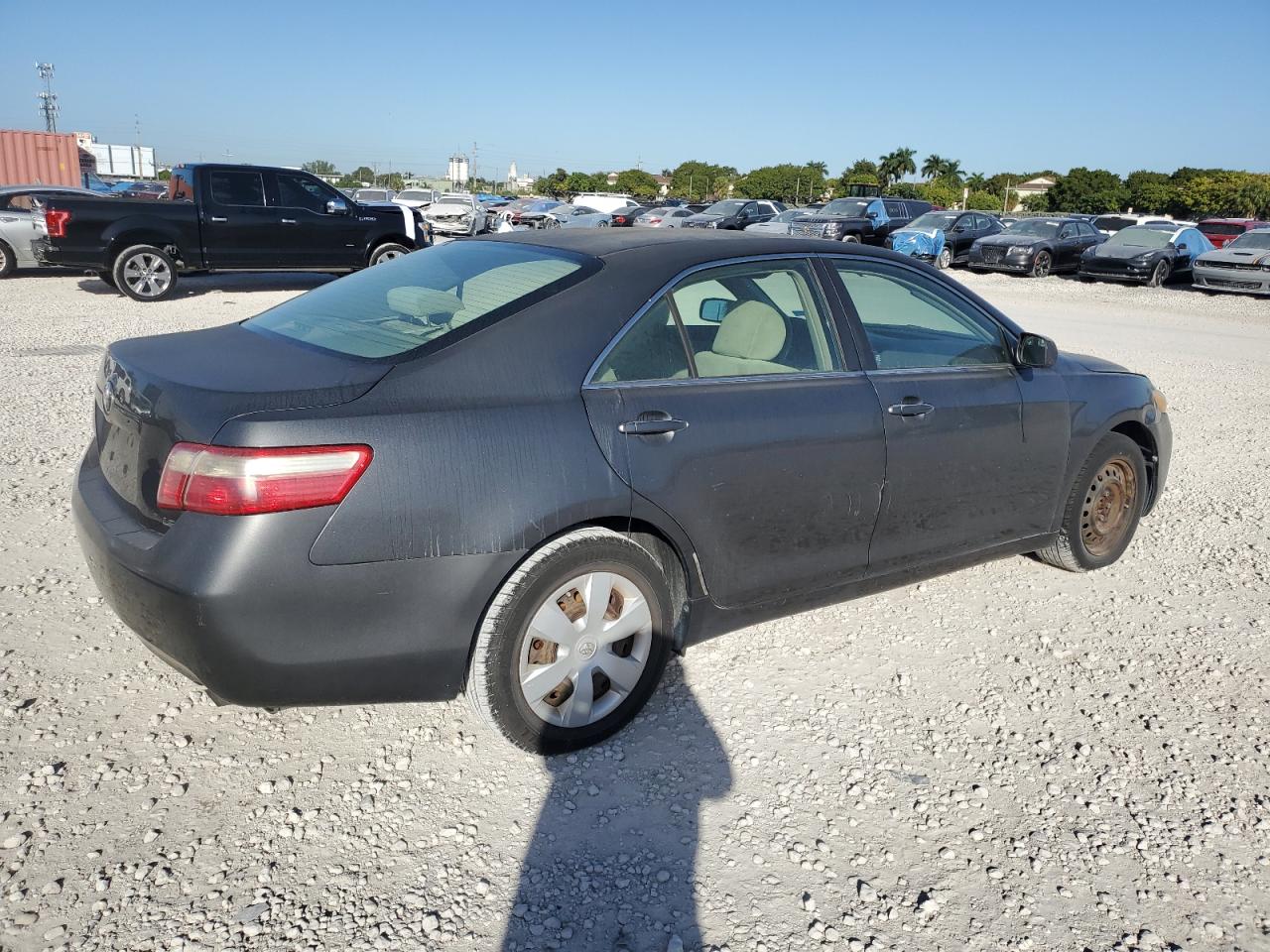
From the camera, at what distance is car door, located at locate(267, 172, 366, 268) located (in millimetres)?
14227

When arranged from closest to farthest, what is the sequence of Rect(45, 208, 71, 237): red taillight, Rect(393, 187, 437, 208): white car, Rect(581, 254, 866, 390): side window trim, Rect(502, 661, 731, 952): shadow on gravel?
1. Rect(502, 661, 731, 952): shadow on gravel
2. Rect(581, 254, 866, 390): side window trim
3. Rect(45, 208, 71, 237): red taillight
4. Rect(393, 187, 437, 208): white car

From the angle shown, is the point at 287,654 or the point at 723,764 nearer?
the point at 287,654

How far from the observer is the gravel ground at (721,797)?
2395mm

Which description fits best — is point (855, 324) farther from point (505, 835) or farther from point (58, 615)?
point (58, 615)

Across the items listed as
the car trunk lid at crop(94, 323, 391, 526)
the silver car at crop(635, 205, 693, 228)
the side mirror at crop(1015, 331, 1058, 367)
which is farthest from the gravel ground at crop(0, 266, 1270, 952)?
the silver car at crop(635, 205, 693, 228)

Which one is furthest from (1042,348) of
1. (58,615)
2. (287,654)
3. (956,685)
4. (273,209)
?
(273,209)

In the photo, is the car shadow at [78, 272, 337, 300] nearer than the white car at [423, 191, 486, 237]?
Yes

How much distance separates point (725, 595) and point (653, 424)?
2.18 ft

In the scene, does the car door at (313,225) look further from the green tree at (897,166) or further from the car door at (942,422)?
the green tree at (897,166)

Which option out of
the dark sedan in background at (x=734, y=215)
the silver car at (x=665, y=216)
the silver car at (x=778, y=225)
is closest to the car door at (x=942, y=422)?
the silver car at (x=778, y=225)

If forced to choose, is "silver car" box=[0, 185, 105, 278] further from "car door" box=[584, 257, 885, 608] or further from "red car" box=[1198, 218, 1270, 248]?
"red car" box=[1198, 218, 1270, 248]

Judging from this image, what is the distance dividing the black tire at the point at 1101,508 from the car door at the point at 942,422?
0.28 meters

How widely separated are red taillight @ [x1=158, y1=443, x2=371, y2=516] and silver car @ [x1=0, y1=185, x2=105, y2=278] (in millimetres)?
14831

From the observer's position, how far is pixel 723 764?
10.0 feet
